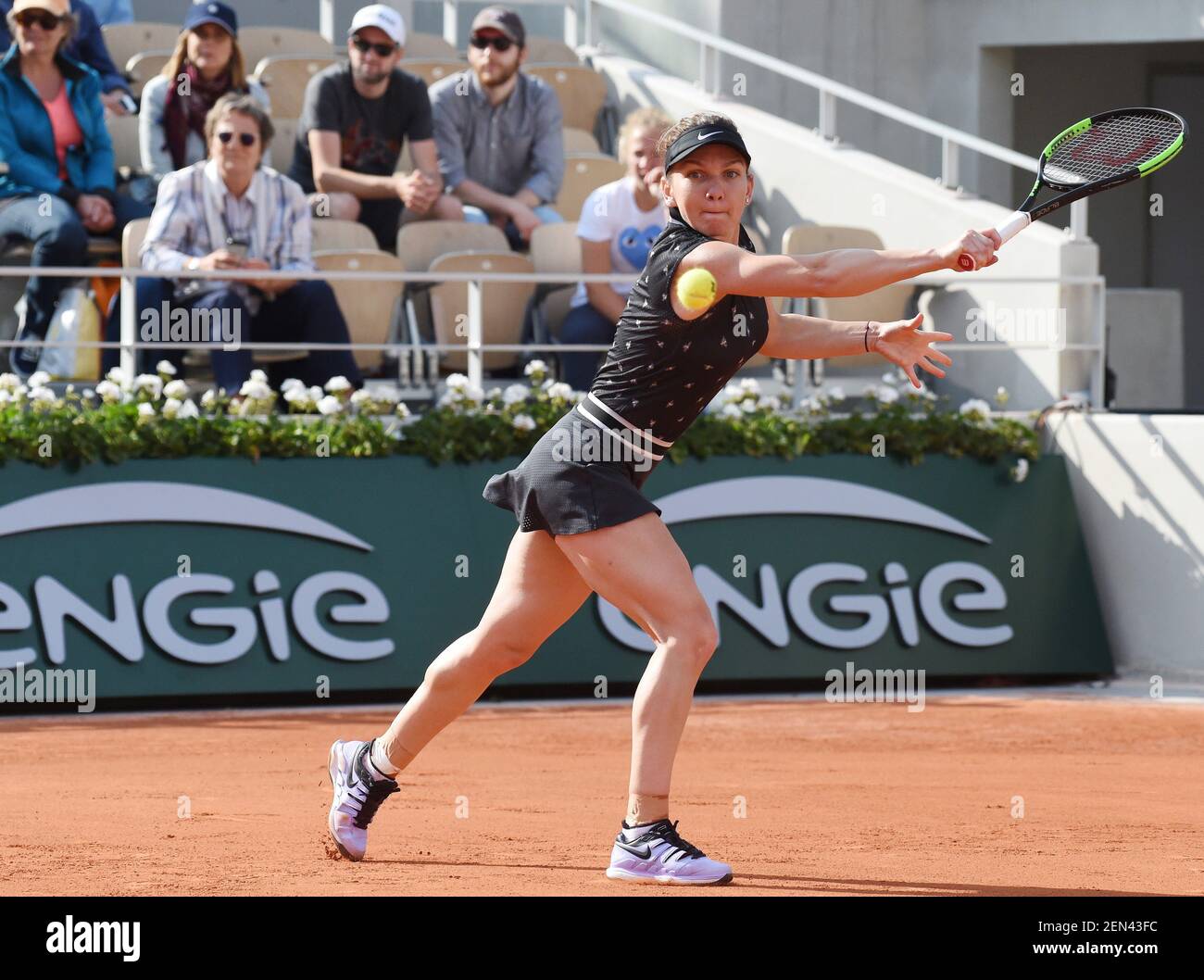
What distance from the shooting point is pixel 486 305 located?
451 inches

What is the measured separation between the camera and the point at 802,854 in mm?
5672

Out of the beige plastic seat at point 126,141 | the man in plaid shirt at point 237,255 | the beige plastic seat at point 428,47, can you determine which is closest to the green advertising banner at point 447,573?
the man in plaid shirt at point 237,255

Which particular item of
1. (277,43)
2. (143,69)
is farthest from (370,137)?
(277,43)

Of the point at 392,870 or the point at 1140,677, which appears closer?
the point at 392,870

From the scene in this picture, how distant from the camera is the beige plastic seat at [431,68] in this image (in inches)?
536

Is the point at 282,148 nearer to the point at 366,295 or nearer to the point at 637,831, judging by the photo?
the point at 366,295

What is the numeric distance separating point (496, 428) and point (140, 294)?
1.95 metres

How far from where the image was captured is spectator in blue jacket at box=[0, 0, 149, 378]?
10273mm

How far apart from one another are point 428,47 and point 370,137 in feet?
10.6

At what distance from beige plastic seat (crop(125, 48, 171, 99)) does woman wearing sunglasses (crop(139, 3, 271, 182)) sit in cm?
190

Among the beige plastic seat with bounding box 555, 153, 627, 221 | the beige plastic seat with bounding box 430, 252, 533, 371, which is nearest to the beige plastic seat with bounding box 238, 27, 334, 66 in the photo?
the beige plastic seat with bounding box 555, 153, 627, 221

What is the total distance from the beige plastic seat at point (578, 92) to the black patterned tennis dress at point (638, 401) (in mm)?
9577
